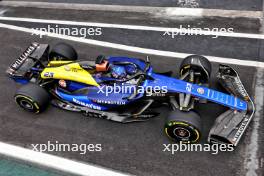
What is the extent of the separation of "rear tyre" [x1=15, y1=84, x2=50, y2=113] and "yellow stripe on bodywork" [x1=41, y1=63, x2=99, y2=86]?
0.39 m

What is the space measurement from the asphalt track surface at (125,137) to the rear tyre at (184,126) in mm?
290

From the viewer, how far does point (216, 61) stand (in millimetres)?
8508

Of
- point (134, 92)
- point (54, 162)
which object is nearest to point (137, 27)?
point (134, 92)

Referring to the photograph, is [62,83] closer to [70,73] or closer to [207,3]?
[70,73]

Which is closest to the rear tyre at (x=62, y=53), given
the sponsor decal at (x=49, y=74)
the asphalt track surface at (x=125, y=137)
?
the sponsor decal at (x=49, y=74)

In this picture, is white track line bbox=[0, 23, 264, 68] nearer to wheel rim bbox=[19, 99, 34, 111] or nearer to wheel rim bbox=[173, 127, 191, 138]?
wheel rim bbox=[173, 127, 191, 138]

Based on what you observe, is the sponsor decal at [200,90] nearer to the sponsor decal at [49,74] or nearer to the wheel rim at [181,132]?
the wheel rim at [181,132]

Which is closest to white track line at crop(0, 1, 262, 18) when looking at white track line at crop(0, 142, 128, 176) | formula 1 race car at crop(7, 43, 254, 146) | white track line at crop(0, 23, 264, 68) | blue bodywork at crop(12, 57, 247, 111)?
white track line at crop(0, 23, 264, 68)

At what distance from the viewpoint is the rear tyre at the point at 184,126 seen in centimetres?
604

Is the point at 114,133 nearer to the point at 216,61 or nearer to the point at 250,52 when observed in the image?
the point at 216,61

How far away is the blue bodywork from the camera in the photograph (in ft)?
21.3

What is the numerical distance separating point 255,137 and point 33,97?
14.8 ft

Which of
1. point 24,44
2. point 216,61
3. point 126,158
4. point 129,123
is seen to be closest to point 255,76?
point 216,61

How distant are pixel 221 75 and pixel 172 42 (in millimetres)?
2421
